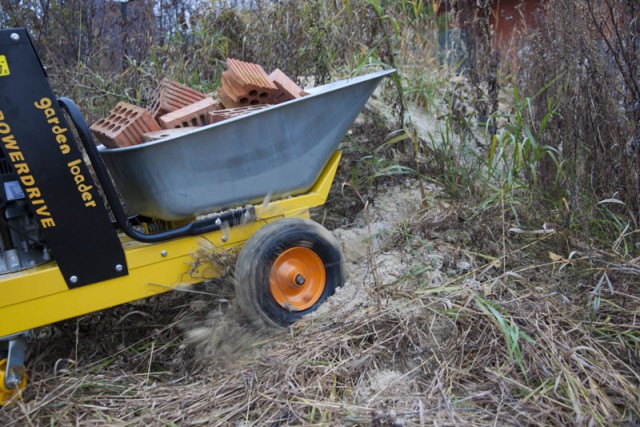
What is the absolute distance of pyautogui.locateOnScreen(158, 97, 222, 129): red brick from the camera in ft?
8.74

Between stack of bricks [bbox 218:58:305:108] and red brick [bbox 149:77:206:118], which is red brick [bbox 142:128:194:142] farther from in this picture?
stack of bricks [bbox 218:58:305:108]

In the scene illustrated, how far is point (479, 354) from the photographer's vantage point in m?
2.31

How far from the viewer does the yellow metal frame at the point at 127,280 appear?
226 cm

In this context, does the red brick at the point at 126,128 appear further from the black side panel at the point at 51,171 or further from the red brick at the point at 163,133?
the black side panel at the point at 51,171

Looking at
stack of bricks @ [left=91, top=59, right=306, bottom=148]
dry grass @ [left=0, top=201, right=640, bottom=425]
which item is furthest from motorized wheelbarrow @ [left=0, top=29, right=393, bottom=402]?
dry grass @ [left=0, top=201, right=640, bottom=425]

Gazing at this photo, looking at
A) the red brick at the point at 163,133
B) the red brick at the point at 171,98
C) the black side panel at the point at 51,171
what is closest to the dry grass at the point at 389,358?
the black side panel at the point at 51,171

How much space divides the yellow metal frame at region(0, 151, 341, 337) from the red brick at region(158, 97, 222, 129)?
1.64 feet

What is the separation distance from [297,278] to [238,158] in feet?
2.04

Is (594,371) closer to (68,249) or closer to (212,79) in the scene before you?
(68,249)

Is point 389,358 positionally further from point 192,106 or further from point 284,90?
point 192,106

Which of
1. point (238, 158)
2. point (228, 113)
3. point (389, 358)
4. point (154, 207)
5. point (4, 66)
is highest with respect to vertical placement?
point (4, 66)

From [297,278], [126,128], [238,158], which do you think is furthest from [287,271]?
[126,128]

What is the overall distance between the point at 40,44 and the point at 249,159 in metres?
2.70

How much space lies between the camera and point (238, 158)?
262cm
